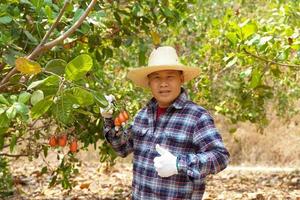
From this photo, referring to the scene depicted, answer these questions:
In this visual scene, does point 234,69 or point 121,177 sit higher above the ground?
point 234,69

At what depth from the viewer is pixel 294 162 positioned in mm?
12727

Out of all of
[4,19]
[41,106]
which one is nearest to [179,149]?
[41,106]

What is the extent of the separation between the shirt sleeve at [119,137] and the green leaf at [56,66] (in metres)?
0.79

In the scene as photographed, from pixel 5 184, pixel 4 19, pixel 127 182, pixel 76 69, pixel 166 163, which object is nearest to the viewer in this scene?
pixel 76 69

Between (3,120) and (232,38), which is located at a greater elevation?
(232,38)

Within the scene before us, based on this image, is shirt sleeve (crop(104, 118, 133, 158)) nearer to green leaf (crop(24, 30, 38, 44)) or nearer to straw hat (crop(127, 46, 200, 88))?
straw hat (crop(127, 46, 200, 88))

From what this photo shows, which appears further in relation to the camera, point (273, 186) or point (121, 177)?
point (121, 177)

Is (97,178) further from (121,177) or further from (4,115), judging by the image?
(4,115)

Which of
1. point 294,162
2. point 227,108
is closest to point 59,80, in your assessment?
point 227,108

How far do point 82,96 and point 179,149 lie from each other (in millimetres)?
855

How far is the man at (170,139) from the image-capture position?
8.86 feet

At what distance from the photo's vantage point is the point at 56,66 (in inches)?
97.9

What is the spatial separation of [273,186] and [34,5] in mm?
4873

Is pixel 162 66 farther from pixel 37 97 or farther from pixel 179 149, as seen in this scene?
pixel 37 97
